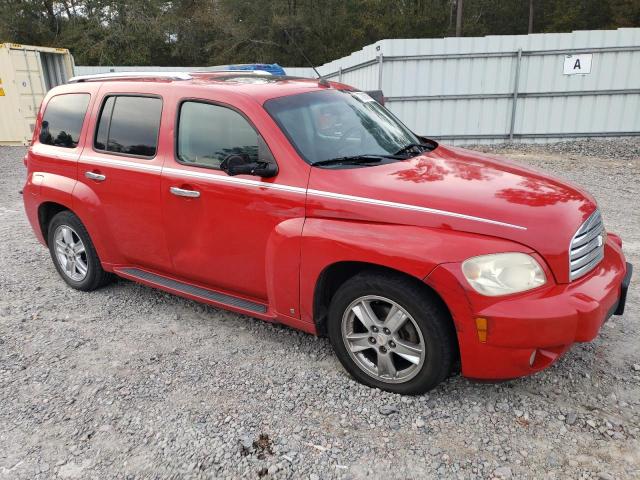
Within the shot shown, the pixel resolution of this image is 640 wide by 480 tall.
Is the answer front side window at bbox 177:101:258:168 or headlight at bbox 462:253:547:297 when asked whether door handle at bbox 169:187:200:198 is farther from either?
headlight at bbox 462:253:547:297

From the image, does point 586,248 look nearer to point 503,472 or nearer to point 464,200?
point 464,200

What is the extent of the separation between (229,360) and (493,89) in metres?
11.6

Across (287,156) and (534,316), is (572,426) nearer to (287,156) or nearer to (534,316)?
(534,316)

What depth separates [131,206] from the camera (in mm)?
4105

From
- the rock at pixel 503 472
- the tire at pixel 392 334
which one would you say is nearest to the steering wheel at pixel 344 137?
the tire at pixel 392 334

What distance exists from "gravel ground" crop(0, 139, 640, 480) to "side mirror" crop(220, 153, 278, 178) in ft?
4.20

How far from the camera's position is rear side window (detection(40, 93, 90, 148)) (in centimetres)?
452

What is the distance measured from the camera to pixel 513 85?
42.4ft

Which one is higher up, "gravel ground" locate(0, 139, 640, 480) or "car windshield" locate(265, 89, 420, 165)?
"car windshield" locate(265, 89, 420, 165)

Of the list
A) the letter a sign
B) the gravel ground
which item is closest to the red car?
the gravel ground

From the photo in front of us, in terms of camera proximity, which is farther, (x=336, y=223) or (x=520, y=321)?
(x=336, y=223)

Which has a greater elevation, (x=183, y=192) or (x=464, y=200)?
(x=464, y=200)

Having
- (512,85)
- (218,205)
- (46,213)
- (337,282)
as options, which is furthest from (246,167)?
(512,85)

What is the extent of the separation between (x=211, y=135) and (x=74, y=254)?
205 cm
